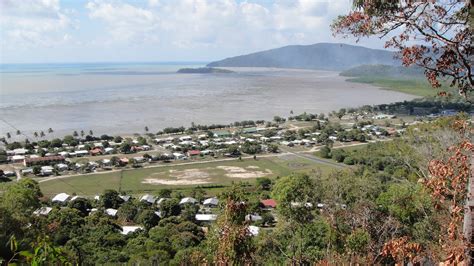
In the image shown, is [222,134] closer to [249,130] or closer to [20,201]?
[249,130]

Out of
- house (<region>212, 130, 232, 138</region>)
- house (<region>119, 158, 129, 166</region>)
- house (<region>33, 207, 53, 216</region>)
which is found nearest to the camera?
house (<region>33, 207, 53, 216</region>)

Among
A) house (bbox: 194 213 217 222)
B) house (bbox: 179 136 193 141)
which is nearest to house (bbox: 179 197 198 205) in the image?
house (bbox: 194 213 217 222)

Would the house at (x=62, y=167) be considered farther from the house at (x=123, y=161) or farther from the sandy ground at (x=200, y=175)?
the sandy ground at (x=200, y=175)

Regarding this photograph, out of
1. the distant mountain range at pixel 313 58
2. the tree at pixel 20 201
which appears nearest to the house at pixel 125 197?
the tree at pixel 20 201

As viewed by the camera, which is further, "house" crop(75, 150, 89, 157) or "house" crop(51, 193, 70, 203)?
"house" crop(75, 150, 89, 157)

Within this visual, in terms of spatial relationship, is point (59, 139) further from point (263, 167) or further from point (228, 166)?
point (263, 167)

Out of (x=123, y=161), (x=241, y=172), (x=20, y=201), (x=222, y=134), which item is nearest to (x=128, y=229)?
(x=20, y=201)

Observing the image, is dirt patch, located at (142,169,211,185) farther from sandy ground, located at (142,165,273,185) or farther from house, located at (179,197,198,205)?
house, located at (179,197,198,205)
